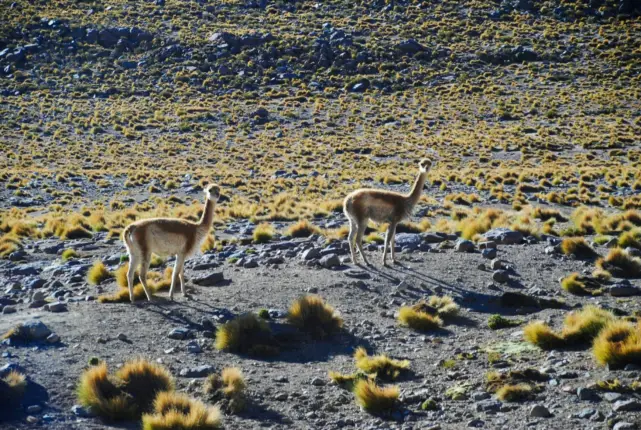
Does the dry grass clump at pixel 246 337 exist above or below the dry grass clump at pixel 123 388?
below

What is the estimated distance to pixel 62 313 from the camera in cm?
1100

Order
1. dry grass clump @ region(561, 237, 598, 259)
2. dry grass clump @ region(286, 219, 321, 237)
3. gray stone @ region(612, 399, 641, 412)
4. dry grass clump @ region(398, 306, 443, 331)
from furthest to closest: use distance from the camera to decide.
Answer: dry grass clump @ region(286, 219, 321, 237) < dry grass clump @ region(561, 237, 598, 259) < dry grass clump @ region(398, 306, 443, 331) < gray stone @ region(612, 399, 641, 412)

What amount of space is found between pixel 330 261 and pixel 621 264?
5597 mm

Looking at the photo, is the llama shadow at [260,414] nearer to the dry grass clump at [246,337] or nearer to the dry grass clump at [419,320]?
the dry grass clump at [246,337]

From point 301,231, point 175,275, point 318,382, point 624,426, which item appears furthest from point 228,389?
point 301,231

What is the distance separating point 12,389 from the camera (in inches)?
313

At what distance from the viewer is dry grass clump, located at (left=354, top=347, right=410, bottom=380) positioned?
8.91 meters

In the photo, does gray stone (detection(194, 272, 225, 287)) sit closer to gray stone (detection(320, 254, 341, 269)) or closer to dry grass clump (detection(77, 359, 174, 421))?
gray stone (detection(320, 254, 341, 269))

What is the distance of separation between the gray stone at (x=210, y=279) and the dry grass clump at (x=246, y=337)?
2.70 metres

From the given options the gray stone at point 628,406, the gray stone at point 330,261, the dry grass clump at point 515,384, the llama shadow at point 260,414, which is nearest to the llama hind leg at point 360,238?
the gray stone at point 330,261

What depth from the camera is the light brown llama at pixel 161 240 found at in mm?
11336

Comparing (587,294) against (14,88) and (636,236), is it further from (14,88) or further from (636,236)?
(14,88)

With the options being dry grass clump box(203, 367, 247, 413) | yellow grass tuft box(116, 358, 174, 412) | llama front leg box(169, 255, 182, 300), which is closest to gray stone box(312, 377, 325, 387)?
dry grass clump box(203, 367, 247, 413)

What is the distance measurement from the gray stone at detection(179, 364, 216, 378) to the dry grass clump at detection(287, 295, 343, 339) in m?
1.86
